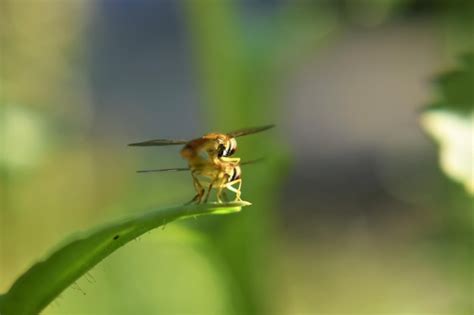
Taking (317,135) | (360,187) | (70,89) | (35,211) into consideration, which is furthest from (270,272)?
(317,135)

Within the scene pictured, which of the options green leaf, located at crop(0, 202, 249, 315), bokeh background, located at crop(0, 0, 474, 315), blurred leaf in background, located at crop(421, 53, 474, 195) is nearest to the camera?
green leaf, located at crop(0, 202, 249, 315)

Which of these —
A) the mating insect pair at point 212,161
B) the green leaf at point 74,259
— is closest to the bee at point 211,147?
the mating insect pair at point 212,161

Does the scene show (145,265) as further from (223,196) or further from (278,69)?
(278,69)

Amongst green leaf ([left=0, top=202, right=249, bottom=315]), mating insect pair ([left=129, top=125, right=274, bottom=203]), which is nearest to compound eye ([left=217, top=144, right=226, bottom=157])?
mating insect pair ([left=129, top=125, right=274, bottom=203])

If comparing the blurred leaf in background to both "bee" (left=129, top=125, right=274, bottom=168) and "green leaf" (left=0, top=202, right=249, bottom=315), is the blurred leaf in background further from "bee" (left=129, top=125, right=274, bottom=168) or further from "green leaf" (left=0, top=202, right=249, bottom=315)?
"green leaf" (left=0, top=202, right=249, bottom=315)

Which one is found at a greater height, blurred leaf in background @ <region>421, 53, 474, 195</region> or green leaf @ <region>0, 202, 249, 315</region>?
blurred leaf in background @ <region>421, 53, 474, 195</region>

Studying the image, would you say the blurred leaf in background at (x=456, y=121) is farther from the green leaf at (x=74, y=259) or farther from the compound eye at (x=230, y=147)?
the green leaf at (x=74, y=259)
